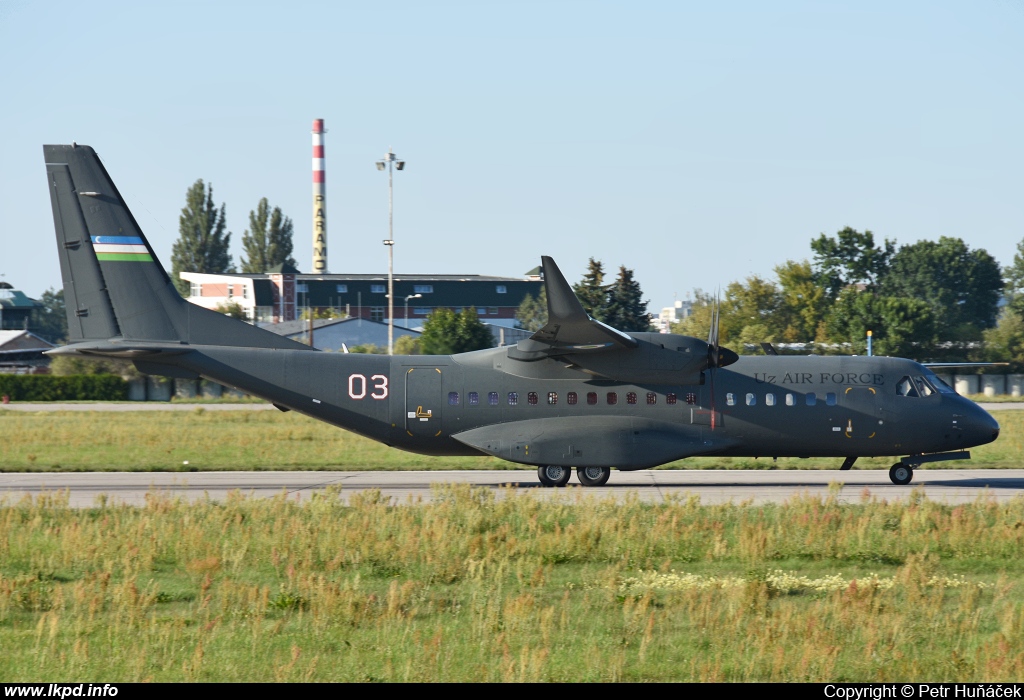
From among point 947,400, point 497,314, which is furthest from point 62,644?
point 497,314

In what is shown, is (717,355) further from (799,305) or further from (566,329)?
(799,305)

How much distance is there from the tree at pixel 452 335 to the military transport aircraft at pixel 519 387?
129 feet

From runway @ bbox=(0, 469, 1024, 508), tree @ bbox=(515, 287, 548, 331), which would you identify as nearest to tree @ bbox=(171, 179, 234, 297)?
tree @ bbox=(515, 287, 548, 331)

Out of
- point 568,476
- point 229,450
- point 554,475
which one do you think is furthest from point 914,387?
point 229,450

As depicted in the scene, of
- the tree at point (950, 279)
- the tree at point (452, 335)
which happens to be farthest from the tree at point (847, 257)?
the tree at point (452, 335)

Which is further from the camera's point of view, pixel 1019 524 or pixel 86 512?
pixel 86 512

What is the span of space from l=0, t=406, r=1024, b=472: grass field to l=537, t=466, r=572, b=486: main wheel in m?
5.32

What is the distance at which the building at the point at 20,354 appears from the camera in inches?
3396

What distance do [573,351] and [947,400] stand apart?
959 centimetres

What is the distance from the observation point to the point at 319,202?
12988 cm

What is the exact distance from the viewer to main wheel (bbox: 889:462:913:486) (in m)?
25.0

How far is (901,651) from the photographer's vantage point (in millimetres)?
10258

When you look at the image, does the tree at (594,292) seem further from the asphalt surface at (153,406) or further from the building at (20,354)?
the building at (20,354)

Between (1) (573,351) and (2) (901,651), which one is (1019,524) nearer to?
(2) (901,651)
